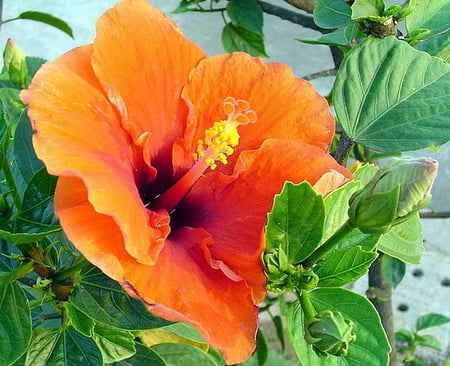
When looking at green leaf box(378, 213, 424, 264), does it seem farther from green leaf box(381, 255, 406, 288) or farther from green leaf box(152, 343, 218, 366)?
green leaf box(381, 255, 406, 288)

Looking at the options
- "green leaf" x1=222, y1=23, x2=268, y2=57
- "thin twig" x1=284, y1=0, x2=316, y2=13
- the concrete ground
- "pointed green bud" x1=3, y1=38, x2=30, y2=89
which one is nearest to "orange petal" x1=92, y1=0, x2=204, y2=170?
"pointed green bud" x1=3, y1=38, x2=30, y2=89

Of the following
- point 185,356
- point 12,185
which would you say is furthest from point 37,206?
point 185,356

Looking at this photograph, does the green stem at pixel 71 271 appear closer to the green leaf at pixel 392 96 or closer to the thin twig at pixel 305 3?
the green leaf at pixel 392 96

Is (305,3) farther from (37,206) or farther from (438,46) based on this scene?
(37,206)

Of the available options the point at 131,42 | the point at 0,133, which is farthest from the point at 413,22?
the point at 0,133

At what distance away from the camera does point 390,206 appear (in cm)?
63

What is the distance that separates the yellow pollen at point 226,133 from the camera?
76 centimetres

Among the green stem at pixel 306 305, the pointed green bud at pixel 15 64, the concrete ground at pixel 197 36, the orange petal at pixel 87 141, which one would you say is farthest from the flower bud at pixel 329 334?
the concrete ground at pixel 197 36

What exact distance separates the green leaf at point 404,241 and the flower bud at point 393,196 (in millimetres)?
208

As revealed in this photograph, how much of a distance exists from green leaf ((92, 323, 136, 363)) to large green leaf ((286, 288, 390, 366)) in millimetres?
229

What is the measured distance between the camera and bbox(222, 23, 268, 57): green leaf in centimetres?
186

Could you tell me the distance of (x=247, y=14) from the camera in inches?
69.7

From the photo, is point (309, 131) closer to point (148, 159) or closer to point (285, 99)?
point (285, 99)

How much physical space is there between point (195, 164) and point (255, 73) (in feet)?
0.37
